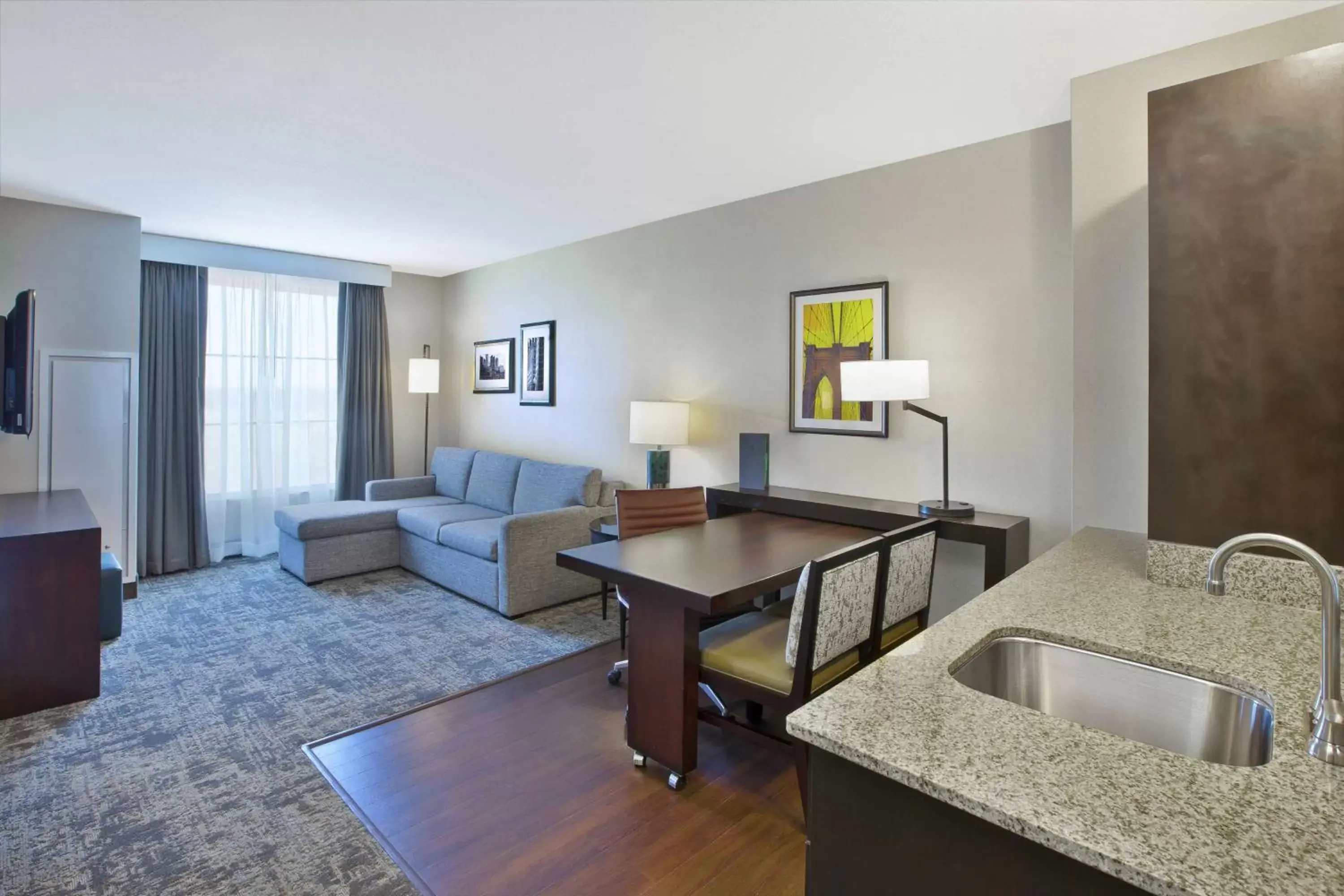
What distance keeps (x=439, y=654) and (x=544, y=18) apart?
2.87 m

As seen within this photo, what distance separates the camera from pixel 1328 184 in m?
1.47

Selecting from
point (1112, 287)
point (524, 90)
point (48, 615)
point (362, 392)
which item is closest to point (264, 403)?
point (362, 392)

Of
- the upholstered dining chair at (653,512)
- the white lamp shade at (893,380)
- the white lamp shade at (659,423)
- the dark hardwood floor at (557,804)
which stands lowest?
the dark hardwood floor at (557,804)

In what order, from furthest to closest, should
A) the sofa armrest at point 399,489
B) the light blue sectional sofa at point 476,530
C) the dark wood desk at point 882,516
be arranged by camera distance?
the sofa armrest at point 399,489 → the light blue sectional sofa at point 476,530 → the dark wood desk at point 882,516

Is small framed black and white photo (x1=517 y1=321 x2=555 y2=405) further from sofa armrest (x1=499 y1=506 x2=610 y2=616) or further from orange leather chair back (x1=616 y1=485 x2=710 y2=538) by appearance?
orange leather chair back (x1=616 y1=485 x2=710 y2=538)

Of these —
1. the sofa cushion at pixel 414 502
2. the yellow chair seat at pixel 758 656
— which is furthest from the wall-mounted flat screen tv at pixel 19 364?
the yellow chair seat at pixel 758 656

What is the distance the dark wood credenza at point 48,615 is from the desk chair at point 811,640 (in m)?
2.74

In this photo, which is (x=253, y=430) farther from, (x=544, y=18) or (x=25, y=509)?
(x=544, y=18)

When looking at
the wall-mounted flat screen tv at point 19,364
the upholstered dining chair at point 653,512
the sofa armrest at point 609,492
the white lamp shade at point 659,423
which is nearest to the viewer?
the upholstered dining chair at point 653,512

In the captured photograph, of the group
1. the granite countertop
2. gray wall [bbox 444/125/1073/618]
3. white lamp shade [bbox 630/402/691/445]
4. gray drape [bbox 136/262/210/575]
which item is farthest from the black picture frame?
gray drape [bbox 136/262/210/575]

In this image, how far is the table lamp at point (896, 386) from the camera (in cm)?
283

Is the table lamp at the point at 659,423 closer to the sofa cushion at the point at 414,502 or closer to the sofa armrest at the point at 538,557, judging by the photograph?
the sofa armrest at the point at 538,557

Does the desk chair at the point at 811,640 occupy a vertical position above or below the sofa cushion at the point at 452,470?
below

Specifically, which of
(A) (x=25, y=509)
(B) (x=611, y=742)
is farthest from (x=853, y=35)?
(A) (x=25, y=509)
